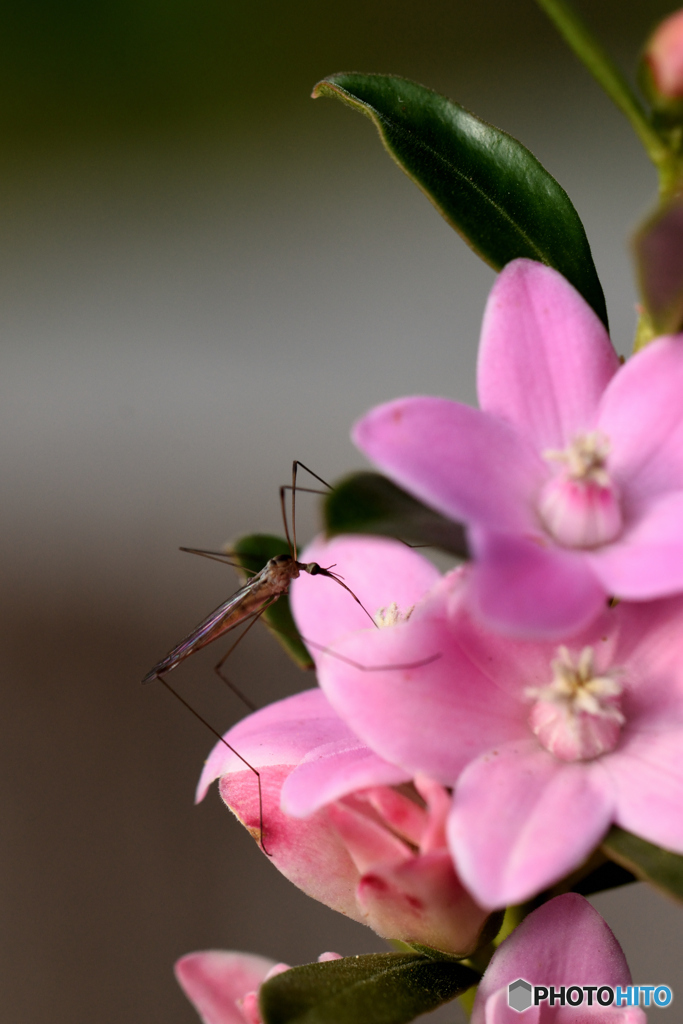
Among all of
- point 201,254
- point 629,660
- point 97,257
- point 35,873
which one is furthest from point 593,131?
point 629,660

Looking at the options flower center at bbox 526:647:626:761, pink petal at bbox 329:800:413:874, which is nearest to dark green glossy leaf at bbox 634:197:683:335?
flower center at bbox 526:647:626:761

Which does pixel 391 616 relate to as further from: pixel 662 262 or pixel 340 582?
pixel 662 262

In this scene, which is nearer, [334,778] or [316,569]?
[334,778]

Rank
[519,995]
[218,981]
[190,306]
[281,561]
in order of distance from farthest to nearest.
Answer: [190,306] → [281,561] → [218,981] → [519,995]

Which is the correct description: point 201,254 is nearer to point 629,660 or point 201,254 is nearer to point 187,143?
point 187,143

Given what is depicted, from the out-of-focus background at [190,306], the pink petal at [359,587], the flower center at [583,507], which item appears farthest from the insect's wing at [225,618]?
the out-of-focus background at [190,306]

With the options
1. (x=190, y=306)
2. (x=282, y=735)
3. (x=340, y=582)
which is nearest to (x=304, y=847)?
(x=282, y=735)

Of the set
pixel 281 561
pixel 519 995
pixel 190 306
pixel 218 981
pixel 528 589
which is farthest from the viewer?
pixel 190 306
